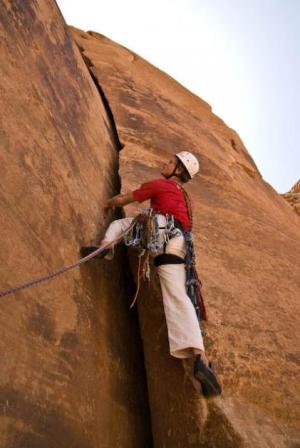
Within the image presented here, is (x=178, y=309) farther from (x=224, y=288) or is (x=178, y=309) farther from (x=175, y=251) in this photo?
(x=224, y=288)

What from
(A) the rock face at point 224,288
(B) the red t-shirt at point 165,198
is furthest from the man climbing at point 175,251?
(A) the rock face at point 224,288

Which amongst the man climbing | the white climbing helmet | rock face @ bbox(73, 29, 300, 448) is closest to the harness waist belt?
the man climbing

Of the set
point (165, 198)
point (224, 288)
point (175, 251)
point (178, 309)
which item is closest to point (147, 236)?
point (175, 251)

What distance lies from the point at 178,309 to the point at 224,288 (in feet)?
→ 2.90

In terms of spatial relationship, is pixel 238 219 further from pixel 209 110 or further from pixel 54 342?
pixel 209 110

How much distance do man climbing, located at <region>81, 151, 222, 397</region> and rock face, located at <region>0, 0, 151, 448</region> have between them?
35 cm

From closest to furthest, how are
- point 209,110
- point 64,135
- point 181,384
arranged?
point 181,384
point 64,135
point 209,110

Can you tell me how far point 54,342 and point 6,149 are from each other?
1273 mm

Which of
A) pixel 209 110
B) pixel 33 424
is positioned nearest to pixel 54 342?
pixel 33 424

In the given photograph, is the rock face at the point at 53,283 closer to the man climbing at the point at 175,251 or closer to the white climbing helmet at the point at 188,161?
the man climbing at the point at 175,251

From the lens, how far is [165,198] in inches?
155

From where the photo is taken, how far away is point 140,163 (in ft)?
17.9

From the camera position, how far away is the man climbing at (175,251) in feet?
9.96

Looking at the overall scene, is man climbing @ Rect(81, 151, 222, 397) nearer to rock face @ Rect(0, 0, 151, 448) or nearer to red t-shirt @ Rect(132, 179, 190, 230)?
red t-shirt @ Rect(132, 179, 190, 230)
